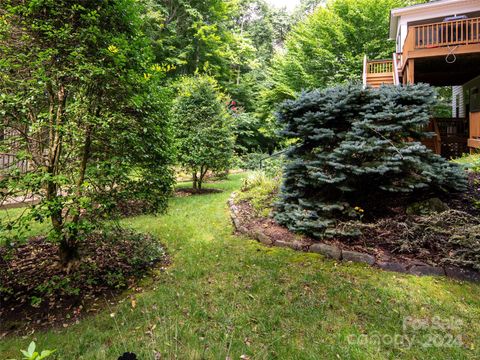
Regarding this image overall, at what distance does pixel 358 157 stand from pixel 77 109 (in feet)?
12.3

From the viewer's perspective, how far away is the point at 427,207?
3936 mm

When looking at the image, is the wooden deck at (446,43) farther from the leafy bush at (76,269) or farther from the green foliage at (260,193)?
the leafy bush at (76,269)

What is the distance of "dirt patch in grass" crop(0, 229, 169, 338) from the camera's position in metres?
2.58

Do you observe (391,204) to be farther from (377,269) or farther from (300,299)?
(300,299)

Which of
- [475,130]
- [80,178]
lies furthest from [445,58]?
[80,178]

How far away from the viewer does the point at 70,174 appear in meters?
3.25

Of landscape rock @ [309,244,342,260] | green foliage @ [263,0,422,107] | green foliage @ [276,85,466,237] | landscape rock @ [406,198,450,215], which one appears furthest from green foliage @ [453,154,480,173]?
green foliage @ [263,0,422,107]

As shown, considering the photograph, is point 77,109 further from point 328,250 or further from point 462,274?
point 462,274

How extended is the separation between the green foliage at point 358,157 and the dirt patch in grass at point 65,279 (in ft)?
7.78

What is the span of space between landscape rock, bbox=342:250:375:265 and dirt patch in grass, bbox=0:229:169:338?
241cm

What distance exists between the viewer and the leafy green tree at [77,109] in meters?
2.55

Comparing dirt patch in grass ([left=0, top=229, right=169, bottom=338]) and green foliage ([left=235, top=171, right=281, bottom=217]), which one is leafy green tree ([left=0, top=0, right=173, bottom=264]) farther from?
green foliage ([left=235, top=171, right=281, bottom=217])

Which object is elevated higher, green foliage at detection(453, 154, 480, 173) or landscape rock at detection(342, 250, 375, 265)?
green foliage at detection(453, 154, 480, 173)

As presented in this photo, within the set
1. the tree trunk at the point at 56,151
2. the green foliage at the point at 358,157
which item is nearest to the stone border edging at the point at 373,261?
the green foliage at the point at 358,157
